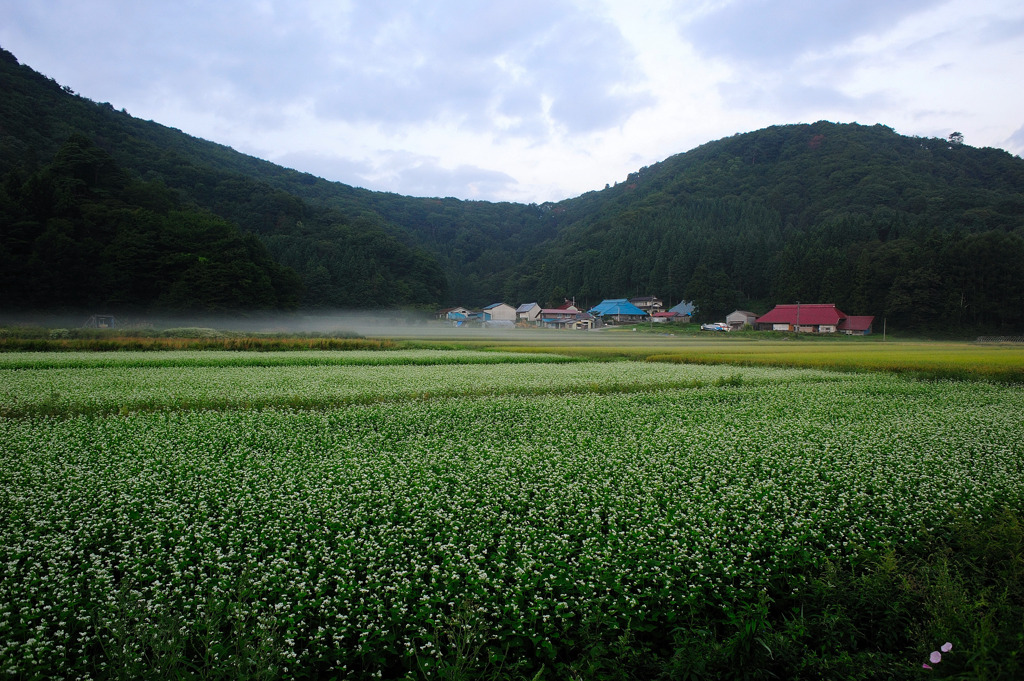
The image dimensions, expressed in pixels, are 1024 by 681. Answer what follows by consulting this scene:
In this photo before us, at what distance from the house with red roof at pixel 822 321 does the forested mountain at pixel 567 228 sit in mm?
3293

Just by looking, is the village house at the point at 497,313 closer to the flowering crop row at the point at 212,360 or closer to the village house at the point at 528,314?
the village house at the point at 528,314

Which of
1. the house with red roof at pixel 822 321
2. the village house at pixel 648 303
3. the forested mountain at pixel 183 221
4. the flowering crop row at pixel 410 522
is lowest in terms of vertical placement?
the flowering crop row at pixel 410 522

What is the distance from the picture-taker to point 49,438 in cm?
908

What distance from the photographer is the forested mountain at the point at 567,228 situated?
169ft

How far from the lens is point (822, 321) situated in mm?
59406

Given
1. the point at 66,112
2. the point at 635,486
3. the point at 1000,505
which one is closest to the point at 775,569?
the point at 635,486

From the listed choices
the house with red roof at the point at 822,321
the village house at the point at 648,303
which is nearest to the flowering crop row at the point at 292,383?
the house with red roof at the point at 822,321

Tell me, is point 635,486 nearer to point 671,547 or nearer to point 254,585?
point 671,547

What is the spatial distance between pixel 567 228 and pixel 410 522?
145 meters

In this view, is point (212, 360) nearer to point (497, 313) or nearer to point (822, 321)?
point (822, 321)

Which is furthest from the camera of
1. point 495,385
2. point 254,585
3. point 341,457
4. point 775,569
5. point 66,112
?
point 66,112

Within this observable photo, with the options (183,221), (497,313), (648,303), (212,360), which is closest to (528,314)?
(497,313)

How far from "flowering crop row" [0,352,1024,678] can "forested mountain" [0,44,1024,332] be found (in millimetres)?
Answer: 51779

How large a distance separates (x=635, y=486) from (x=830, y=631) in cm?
324
